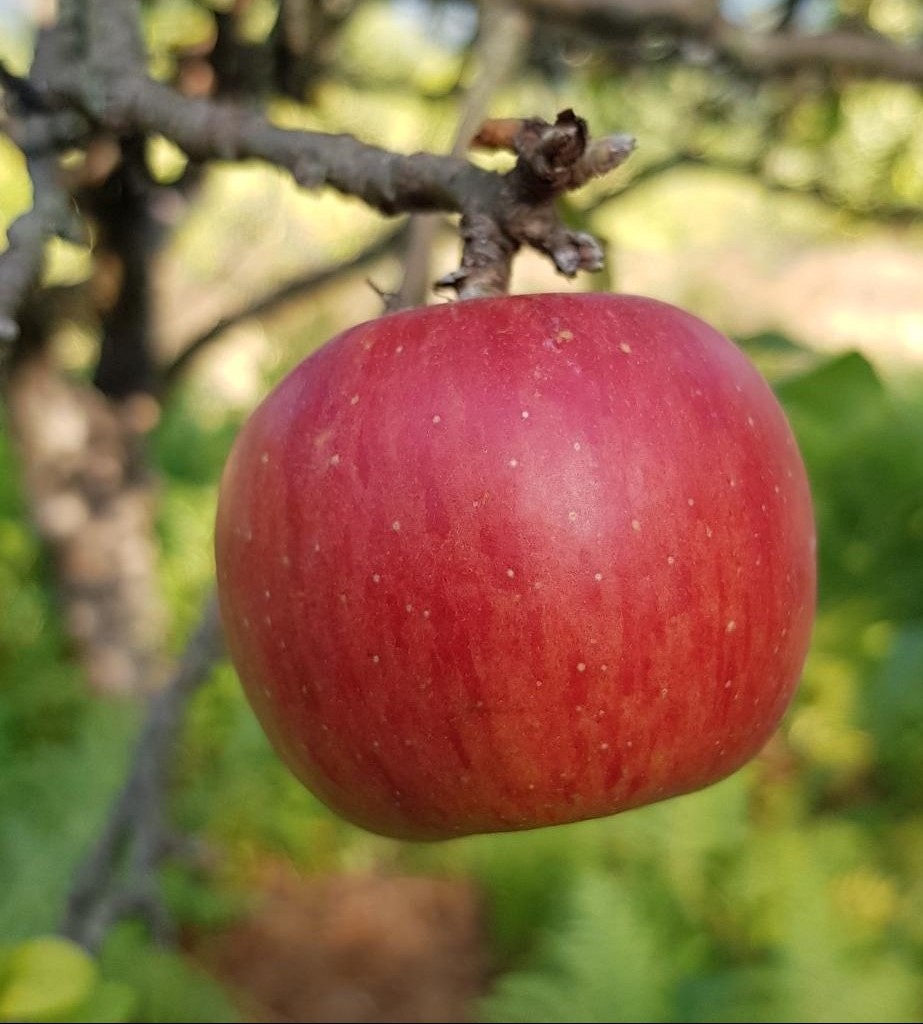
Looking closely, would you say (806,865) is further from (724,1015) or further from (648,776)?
(648,776)

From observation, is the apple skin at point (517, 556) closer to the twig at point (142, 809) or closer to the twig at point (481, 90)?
the twig at point (481, 90)

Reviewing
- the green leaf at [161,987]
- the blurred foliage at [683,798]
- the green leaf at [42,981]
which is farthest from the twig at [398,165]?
the green leaf at [161,987]

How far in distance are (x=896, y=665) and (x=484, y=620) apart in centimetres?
52

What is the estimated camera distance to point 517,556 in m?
0.39

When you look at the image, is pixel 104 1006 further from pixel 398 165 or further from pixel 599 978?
pixel 599 978

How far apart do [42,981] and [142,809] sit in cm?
46

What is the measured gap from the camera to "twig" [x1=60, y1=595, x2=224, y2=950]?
875mm

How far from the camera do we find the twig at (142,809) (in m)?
0.87

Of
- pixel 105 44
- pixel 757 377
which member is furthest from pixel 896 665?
pixel 105 44

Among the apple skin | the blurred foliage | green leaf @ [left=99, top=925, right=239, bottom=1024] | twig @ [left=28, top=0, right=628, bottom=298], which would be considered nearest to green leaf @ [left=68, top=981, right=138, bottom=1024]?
the blurred foliage

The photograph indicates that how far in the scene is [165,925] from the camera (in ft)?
3.25

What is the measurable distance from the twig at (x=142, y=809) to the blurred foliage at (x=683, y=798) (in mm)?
54

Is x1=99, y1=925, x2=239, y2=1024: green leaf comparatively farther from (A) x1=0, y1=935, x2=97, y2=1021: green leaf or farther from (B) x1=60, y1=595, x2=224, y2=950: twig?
(A) x1=0, y1=935, x2=97, y2=1021: green leaf

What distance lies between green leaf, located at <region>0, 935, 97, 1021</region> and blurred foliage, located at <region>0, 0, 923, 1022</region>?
0.29ft
